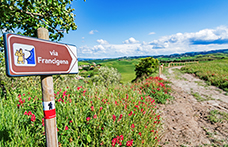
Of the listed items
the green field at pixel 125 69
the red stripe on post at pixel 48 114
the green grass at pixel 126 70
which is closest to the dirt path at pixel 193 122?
the red stripe on post at pixel 48 114

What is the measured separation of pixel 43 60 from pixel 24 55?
0.64 feet

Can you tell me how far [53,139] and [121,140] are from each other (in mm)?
1300

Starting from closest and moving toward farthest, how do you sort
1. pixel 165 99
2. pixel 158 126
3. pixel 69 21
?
pixel 158 126 → pixel 69 21 → pixel 165 99

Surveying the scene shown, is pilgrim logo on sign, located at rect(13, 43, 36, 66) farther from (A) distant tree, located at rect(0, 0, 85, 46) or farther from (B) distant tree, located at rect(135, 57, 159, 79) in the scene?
(B) distant tree, located at rect(135, 57, 159, 79)

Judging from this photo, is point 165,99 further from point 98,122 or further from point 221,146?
point 98,122

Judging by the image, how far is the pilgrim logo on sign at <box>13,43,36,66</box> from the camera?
1.21 m

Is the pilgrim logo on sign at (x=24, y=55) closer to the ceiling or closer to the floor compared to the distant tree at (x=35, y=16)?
closer to the floor

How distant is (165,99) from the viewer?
21.6 feet

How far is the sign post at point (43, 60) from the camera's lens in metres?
1.18

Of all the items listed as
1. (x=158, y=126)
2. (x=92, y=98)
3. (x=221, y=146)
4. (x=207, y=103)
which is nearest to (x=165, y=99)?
(x=207, y=103)

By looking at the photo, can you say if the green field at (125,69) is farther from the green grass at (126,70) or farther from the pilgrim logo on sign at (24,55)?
the pilgrim logo on sign at (24,55)

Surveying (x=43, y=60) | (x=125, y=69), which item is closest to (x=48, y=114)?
(x=43, y=60)

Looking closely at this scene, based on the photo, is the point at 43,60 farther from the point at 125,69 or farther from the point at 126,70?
the point at 125,69

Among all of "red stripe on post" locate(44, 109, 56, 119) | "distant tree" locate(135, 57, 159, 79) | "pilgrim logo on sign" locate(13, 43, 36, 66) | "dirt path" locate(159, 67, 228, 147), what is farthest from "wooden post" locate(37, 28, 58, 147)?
"distant tree" locate(135, 57, 159, 79)
